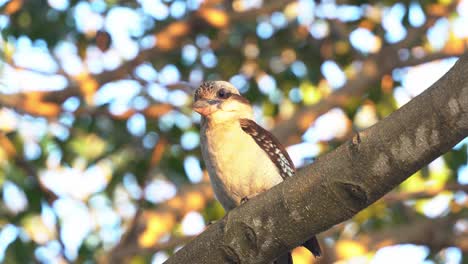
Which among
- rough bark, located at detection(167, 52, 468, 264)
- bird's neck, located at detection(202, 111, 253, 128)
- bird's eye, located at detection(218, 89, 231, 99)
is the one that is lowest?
rough bark, located at detection(167, 52, 468, 264)

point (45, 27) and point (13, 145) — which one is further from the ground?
point (45, 27)

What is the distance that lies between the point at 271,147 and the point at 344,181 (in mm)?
1695

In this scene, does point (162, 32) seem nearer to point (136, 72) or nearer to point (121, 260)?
Result: point (136, 72)

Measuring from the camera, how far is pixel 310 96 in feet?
25.6

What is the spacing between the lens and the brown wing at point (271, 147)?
15.3 feet

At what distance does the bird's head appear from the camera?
4879 millimetres

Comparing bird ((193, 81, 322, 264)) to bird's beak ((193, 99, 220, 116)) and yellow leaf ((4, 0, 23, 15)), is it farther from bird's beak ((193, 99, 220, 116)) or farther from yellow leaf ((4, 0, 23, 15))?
yellow leaf ((4, 0, 23, 15))

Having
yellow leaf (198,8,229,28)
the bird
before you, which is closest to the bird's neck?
the bird

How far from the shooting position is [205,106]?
16.2 feet

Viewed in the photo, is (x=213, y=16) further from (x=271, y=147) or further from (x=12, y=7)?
(x=271, y=147)

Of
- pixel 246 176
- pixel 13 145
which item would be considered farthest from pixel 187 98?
pixel 246 176

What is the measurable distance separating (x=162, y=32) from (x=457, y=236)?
308 centimetres

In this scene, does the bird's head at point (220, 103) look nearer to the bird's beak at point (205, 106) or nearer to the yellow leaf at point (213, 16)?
the bird's beak at point (205, 106)

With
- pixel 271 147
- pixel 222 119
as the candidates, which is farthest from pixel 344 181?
pixel 222 119
